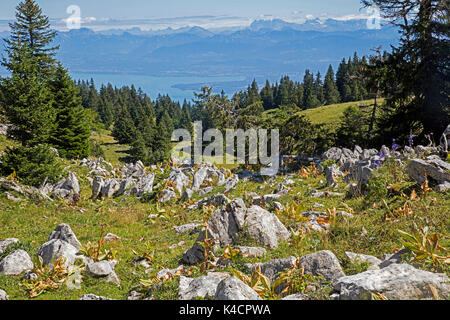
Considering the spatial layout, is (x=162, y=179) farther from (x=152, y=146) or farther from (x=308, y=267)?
(x=152, y=146)

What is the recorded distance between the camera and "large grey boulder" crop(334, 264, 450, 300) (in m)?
4.82

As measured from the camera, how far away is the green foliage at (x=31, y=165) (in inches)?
819

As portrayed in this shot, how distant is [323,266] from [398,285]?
171cm

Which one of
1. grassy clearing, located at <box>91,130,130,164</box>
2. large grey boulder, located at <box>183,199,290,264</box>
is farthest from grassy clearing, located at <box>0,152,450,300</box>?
grassy clearing, located at <box>91,130,130,164</box>

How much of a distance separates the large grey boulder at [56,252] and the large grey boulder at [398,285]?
762 cm

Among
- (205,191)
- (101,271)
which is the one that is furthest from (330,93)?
(101,271)

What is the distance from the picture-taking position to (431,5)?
23.6m

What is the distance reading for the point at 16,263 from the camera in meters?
9.20

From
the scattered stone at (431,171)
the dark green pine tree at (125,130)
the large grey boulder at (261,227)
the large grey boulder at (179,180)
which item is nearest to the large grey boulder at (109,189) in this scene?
the large grey boulder at (179,180)

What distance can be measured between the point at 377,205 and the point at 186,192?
11.2 meters

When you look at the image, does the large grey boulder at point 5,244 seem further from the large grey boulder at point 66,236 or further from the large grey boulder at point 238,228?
the large grey boulder at point 238,228

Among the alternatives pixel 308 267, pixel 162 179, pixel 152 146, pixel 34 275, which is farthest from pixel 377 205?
pixel 152 146
